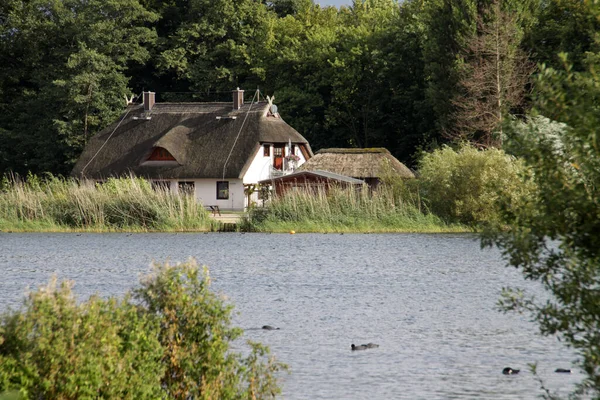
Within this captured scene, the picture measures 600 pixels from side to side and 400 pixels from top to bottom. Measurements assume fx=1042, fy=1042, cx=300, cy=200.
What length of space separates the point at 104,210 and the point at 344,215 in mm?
9284

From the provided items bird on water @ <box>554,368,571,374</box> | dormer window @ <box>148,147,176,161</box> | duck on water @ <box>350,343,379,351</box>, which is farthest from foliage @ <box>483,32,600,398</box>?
dormer window @ <box>148,147,176,161</box>

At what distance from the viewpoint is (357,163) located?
55.9 m

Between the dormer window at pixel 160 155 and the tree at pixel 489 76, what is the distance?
2020 centimetres

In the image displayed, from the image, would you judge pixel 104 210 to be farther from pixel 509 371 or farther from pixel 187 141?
pixel 509 371

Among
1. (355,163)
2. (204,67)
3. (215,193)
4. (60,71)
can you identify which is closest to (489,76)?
(355,163)

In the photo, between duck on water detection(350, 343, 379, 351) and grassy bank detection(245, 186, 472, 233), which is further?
grassy bank detection(245, 186, 472, 233)

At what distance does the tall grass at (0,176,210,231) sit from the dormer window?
23545 millimetres

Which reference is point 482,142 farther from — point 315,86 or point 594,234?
point 594,234

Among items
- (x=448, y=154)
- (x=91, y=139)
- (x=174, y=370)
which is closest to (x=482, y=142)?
(x=448, y=154)

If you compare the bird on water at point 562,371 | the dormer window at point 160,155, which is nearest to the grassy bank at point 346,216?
the dormer window at point 160,155

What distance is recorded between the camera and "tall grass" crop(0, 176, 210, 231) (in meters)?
39.6

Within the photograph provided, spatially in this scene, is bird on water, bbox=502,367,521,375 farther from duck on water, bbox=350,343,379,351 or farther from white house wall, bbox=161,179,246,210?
white house wall, bbox=161,179,246,210

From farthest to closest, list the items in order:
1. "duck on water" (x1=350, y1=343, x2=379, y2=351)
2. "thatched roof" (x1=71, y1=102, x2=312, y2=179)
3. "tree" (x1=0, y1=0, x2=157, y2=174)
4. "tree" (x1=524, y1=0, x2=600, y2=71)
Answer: "tree" (x1=0, y1=0, x2=157, y2=174) < "thatched roof" (x1=71, y1=102, x2=312, y2=179) < "tree" (x1=524, y1=0, x2=600, y2=71) < "duck on water" (x1=350, y1=343, x2=379, y2=351)

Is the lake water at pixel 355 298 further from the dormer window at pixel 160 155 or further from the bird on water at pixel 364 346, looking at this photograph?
the dormer window at pixel 160 155
